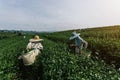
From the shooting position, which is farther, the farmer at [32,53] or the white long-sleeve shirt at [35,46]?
the white long-sleeve shirt at [35,46]

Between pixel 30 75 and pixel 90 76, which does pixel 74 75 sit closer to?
pixel 90 76

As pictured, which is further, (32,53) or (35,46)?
(35,46)

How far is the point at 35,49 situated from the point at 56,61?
3.70 meters

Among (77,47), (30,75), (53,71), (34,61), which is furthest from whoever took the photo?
(77,47)

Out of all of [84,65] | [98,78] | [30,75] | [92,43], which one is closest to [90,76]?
[98,78]

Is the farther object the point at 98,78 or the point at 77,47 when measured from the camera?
the point at 77,47

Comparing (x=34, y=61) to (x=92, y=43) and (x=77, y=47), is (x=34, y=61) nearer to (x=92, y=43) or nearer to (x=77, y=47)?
(x=77, y=47)

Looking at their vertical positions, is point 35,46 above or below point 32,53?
above

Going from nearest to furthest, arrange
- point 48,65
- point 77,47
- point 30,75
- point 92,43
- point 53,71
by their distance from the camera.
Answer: point 53,71
point 48,65
point 30,75
point 77,47
point 92,43

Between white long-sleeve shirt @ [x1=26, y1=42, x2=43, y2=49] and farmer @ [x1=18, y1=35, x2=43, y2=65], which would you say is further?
white long-sleeve shirt @ [x1=26, y1=42, x2=43, y2=49]

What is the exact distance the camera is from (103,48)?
2483 centimetres

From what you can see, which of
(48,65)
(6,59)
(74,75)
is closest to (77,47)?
(6,59)

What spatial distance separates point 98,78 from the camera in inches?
443

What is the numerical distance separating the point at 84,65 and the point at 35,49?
4.84 m
